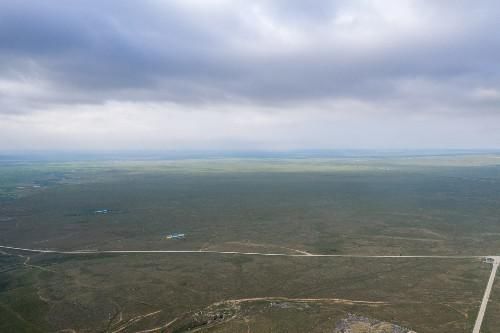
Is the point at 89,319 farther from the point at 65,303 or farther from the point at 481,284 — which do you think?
the point at 481,284

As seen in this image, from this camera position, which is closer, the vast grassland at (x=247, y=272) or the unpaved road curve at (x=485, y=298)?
the unpaved road curve at (x=485, y=298)

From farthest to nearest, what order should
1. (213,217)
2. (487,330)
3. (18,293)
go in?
1. (213,217)
2. (18,293)
3. (487,330)

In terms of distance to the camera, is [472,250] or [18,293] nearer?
[18,293]

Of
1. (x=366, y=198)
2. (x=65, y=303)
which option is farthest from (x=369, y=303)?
(x=366, y=198)

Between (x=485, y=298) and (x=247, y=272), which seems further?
(x=247, y=272)

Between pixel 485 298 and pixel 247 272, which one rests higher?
pixel 485 298

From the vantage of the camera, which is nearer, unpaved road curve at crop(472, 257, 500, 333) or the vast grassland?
unpaved road curve at crop(472, 257, 500, 333)

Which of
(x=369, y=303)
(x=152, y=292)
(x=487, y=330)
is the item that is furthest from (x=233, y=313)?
(x=487, y=330)

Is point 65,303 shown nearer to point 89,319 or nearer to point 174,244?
point 89,319

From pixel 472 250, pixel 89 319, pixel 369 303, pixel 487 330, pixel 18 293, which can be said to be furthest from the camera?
pixel 472 250
